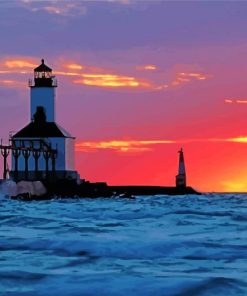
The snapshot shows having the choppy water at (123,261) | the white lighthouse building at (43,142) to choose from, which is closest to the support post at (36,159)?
the white lighthouse building at (43,142)

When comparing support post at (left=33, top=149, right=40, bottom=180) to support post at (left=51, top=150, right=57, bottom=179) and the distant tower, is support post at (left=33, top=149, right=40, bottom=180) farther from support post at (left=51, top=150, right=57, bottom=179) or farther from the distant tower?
the distant tower

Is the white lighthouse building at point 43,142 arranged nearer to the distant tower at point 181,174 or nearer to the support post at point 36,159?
the support post at point 36,159

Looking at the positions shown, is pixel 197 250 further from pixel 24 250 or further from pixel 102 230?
pixel 102 230

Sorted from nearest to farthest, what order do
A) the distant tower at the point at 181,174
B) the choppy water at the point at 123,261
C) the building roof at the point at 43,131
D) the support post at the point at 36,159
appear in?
1. the choppy water at the point at 123,261
2. the support post at the point at 36,159
3. the building roof at the point at 43,131
4. the distant tower at the point at 181,174

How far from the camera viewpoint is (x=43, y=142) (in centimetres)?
6744

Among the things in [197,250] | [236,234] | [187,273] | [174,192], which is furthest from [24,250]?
[174,192]

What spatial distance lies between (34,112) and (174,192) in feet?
74.6

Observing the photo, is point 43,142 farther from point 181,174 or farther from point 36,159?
point 181,174

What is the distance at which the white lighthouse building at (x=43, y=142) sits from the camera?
68312 millimetres

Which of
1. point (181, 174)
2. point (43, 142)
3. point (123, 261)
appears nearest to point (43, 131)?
point (43, 142)

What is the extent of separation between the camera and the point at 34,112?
6906cm

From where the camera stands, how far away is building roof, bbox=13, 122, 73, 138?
226 feet

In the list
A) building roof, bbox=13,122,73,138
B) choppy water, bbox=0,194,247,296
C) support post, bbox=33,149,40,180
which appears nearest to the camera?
choppy water, bbox=0,194,247,296

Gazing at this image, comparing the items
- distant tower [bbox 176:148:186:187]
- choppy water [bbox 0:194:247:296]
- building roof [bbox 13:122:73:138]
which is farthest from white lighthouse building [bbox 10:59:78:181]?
choppy water [bbox 0:194:247:296]
